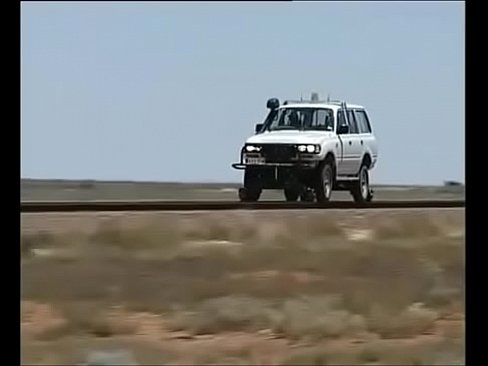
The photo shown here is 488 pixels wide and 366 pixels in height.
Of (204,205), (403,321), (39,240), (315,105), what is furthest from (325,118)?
(39,240)

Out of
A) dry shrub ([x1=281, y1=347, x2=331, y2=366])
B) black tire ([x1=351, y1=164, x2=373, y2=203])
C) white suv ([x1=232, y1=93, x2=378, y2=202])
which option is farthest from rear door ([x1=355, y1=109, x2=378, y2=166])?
dry shrub ([x1=281, y1=347, x2=331, y2=366])

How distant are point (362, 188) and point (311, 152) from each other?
0.41m

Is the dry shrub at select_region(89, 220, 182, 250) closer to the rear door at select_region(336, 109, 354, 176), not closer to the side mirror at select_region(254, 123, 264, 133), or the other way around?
the rear door at select_region(336, 109, 354, 176)

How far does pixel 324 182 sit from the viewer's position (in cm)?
709

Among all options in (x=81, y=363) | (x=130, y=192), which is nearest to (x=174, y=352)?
(x=81, y=363)

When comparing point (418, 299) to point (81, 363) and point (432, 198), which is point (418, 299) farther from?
point (81, 363)

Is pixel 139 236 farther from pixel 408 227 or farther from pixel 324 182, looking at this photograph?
pixel 408 227

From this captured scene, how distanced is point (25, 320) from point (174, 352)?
98 centimetres

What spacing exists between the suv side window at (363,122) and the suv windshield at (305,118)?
0.61ft

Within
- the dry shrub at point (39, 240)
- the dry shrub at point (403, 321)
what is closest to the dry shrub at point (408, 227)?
the dry shrub at point (403, 321)

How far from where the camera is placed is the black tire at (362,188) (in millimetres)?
6914

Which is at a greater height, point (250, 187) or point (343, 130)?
point (343, 130)

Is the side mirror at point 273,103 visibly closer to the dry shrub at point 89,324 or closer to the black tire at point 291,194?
the black tire at point 291,194

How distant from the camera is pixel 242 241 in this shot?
8023mm
